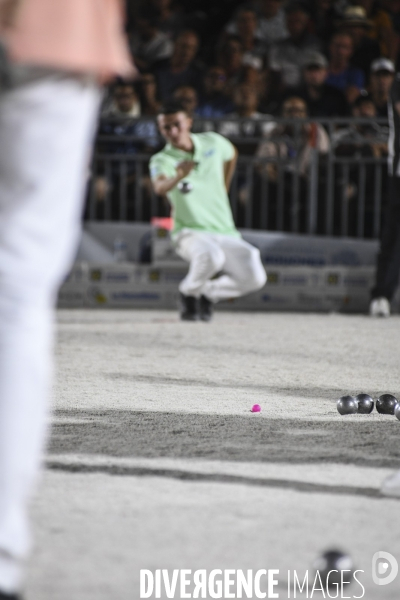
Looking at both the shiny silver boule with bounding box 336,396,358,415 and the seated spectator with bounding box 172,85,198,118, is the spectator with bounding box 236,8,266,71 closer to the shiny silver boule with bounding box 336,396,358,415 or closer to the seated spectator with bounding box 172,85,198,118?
the seated spectator with bounding box 172,85,198,118

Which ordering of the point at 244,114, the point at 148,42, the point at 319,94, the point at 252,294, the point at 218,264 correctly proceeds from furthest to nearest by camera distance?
the point at 148,42
the point at 319,94
the point at 244,114
the point at 252,294
the point at 218,264

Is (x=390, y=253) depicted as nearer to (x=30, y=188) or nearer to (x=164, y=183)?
(x=164, y=183)

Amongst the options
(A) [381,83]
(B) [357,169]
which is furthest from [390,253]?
(A) [381,83]

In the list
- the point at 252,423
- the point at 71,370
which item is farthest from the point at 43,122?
the point at 71,370

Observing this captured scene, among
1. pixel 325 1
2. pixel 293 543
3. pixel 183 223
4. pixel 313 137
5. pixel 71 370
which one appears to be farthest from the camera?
pixel 325 1

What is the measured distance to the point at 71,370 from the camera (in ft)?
18.5

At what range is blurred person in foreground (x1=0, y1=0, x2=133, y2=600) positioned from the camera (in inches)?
79.8

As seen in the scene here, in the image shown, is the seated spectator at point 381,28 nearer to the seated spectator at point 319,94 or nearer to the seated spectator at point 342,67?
the seated spectator at point 342,67

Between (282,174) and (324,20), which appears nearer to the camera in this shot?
→ (282,174)

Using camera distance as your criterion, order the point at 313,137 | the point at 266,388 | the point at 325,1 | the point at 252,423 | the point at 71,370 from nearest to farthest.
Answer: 1. the point at 252,423
2. the point at 266,388
3. the point at 71,370
4. the point at 313,137
5. the point at 325,1

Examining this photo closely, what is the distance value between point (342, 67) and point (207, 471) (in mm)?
9989

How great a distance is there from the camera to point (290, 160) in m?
11.4

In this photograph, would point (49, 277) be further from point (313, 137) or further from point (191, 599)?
point (313, 137)

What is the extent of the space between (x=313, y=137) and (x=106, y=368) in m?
6.22
